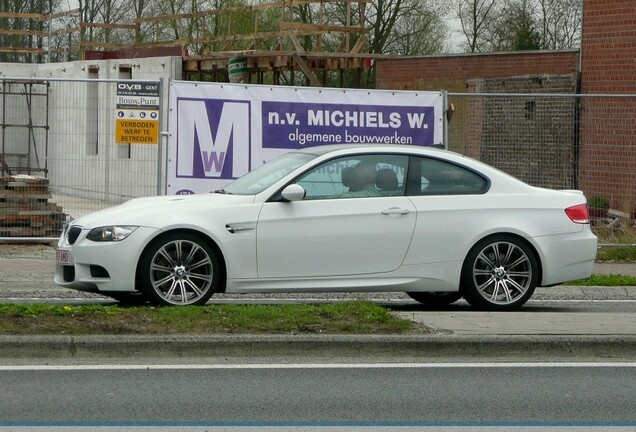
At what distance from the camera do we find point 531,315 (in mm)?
10250

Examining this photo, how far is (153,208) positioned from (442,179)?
2648 millimetres

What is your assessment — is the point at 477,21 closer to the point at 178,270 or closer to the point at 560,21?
the point at 560,21

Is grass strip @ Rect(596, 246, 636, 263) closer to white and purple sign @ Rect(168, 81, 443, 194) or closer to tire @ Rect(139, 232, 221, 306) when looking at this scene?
white and purple sign @ Rect(168, 81, 443, 194)

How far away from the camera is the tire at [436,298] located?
1160 centimetres

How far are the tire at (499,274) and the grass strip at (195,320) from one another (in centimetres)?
161

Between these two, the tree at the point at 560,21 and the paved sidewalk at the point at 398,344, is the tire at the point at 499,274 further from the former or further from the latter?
the tree at the point at 560,21

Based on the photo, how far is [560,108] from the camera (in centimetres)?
2539

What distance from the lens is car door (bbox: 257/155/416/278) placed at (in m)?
10.5

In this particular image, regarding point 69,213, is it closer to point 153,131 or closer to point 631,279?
point 153,131

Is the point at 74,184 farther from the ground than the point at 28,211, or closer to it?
farther from the ground

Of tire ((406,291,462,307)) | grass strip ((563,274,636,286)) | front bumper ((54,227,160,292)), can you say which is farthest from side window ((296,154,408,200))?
grass strip ((563,274,636,286))

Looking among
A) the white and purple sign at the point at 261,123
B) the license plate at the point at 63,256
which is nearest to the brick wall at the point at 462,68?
the white and purple sign at the point at 261,123

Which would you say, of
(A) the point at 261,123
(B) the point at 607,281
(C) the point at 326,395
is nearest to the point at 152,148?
(A) the point at 261,123

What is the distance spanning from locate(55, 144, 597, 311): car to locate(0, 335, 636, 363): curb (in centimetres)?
200
